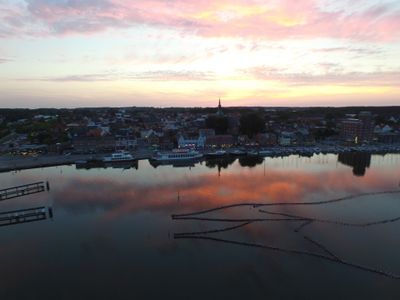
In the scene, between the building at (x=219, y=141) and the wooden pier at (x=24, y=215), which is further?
the building at (x=219, y=141)

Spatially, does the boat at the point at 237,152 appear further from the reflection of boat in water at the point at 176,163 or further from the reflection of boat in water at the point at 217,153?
the reflection of boat in water at the point at 176,163

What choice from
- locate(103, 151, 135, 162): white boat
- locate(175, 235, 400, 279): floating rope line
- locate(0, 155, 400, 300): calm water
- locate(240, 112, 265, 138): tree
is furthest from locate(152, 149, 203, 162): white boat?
locate(175, 235, 400, 279): floating rope line

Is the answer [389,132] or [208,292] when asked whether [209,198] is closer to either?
[208,292]

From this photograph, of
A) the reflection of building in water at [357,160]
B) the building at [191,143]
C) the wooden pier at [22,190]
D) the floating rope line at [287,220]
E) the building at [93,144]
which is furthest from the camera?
the building at [191,143]

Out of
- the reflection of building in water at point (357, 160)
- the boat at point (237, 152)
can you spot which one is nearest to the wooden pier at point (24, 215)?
the reflection of building in water at point (357, 160)

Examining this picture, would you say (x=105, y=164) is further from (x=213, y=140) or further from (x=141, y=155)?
(x=213, y=140)

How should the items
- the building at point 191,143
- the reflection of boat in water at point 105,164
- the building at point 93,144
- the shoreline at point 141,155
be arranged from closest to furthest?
the shoreline at point 141,155 < the reflection of boat in water at point 105,164 < the building at point 93,144 < the building at point 191,143
